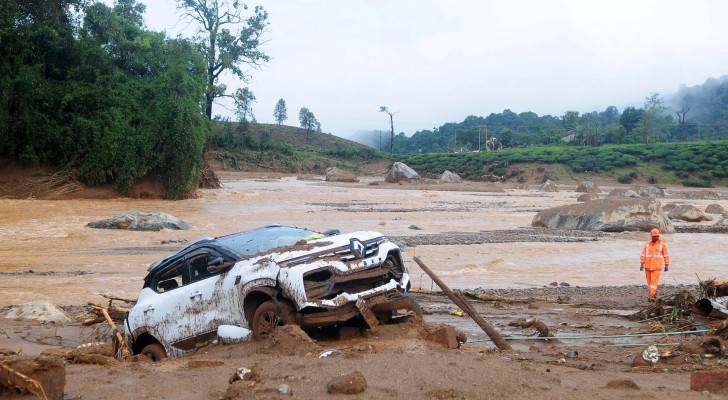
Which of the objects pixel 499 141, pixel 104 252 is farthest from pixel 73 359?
pixel 499 141

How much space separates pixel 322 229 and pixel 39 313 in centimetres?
1461

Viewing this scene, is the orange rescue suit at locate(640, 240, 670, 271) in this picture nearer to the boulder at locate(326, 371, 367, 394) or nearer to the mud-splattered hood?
the mud-splattered hood

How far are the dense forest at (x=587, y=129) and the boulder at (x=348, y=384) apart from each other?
310ft

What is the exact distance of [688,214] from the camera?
29672 mm

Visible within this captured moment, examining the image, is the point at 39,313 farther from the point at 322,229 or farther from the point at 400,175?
the point at 400,175

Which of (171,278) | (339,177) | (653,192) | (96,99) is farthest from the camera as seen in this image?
(339,177)

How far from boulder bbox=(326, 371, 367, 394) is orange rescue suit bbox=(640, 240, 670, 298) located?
769 cm

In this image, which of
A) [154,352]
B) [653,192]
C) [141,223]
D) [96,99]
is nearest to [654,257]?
[154,352]

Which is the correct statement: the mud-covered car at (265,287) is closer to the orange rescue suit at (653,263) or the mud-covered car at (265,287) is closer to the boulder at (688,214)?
the orange rescue suit at (653,263)

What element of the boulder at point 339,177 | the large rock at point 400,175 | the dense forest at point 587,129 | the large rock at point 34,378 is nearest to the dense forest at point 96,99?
the large rock at point 400,175

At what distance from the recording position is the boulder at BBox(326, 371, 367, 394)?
17.4 feet

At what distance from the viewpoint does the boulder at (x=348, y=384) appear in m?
5.31

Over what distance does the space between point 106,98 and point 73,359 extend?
105ft

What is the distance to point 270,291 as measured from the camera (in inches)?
287
